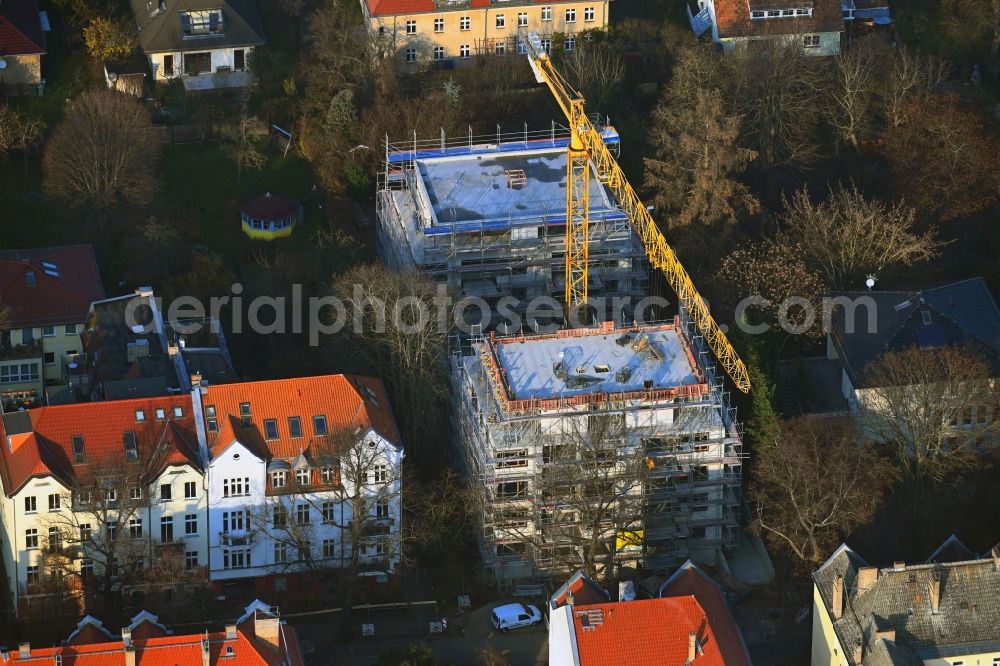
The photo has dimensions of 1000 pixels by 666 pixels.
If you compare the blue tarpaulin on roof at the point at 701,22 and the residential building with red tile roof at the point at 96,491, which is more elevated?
the blue tarpaulin on roof at the point at 701,22

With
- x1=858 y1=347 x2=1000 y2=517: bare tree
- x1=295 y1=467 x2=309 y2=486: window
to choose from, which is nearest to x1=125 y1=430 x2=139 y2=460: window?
x1=295 y1=467 x2=309 y2=486: window

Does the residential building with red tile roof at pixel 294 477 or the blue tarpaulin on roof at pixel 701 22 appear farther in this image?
the blue tarpaulin on roof at pixel 701 22

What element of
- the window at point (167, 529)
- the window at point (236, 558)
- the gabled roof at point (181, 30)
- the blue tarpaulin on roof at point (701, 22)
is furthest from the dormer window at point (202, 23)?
the window at point (236, 558)

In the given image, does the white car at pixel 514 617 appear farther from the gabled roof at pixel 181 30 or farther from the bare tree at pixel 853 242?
the gabled roof at pixel 181 30

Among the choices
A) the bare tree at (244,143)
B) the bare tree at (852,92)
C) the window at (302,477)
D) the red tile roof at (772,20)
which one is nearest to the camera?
the window at (302,477)

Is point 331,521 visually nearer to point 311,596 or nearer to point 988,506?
point 311,596

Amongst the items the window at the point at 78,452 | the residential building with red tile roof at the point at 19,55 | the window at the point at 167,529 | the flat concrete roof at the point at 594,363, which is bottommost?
the window at the point at 167,529
